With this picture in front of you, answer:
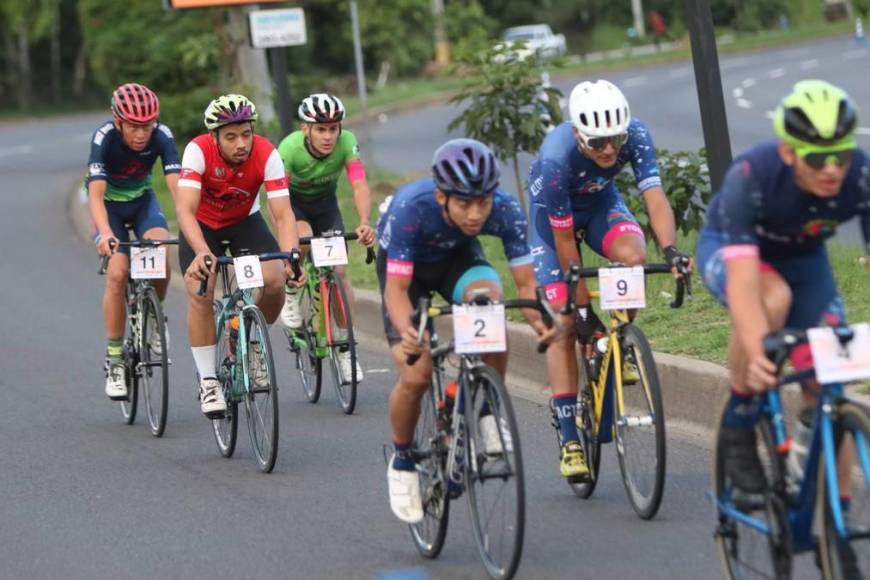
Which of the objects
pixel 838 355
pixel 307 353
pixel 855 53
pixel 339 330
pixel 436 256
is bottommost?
pixel 838 355

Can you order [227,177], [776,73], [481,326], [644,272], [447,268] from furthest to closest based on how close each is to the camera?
[776,73] < [227,177] < [644,272] < [447,268] < [481,326]

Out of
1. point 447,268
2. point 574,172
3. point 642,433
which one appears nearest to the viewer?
point 447,268

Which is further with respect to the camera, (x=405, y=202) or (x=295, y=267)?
(x=295, y=267)

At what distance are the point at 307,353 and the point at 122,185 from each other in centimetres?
157

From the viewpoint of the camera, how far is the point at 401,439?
24.3 feet

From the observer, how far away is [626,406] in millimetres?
7914

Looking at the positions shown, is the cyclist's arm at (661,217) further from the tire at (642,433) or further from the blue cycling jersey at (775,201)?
the blue cycling jersey at (775,201)

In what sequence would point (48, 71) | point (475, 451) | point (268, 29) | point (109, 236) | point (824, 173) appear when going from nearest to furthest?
point (824, 173)
point (475, 451)
point (109, 236)
point (268, 29)
point (48, 71)

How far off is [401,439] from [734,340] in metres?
1.82

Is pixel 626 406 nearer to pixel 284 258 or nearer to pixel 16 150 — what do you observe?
pixel 284 258

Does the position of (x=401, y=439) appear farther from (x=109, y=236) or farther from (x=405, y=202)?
(x=109, y=236)

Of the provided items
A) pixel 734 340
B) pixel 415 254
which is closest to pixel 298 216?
pixel 415 254

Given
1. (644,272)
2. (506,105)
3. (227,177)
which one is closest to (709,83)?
(227,177)

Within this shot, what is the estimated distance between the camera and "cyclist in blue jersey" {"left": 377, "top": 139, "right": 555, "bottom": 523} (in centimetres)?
679
